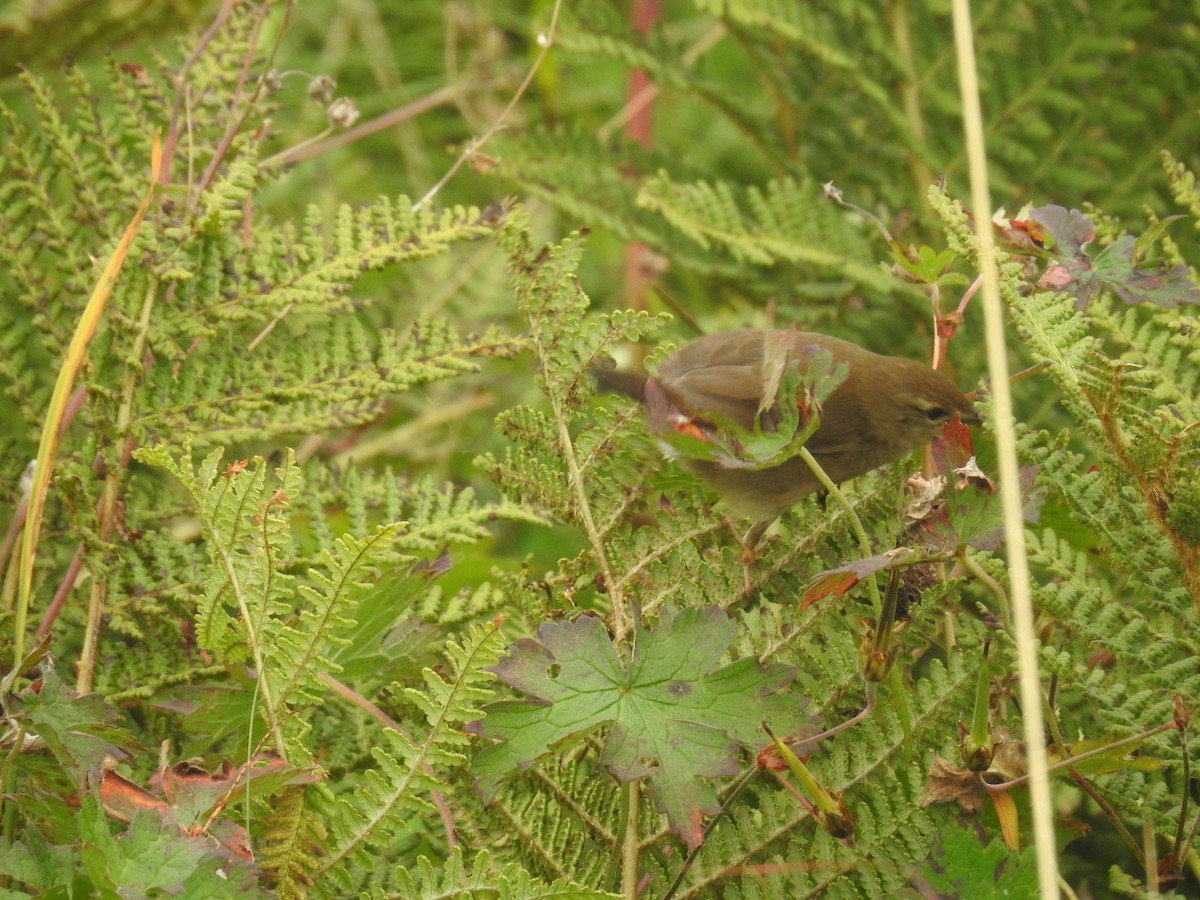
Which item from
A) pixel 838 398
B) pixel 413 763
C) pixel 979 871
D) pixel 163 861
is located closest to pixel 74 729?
pixel 163 861

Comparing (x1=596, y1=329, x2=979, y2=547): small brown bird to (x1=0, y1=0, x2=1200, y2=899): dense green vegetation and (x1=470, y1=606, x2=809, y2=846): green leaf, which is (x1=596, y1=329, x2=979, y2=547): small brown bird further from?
(x1=470, y1=606, x2=809, y2=846): green leaf

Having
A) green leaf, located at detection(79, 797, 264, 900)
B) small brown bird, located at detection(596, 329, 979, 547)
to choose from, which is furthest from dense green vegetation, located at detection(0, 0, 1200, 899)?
small brown bird, located at detection(596, 329, 979, 547)

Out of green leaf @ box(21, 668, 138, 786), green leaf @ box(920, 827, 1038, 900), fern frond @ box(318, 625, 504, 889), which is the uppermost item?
green leaf @ box(21, 668, 138, 786)

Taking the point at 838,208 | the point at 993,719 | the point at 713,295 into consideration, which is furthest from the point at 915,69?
the point at 993,719

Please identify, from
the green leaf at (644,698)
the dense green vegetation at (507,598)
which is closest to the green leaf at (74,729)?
the dense green vegetation at (507,598)

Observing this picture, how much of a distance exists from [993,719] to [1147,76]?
1788 mm

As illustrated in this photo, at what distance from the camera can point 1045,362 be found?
1.32 meters

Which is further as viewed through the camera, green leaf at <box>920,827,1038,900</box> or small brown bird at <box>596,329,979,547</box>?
small brown bird at <box>596,329,979,547</box>

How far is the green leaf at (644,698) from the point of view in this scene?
1.17 meters

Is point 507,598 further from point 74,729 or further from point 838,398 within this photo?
point 838,398

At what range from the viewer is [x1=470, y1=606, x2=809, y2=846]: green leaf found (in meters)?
1.17

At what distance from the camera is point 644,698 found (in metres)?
1.21

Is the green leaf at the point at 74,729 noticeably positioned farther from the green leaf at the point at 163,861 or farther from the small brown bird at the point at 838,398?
the small brown bird at the point at 838,398

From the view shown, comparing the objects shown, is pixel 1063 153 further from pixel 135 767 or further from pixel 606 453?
pixel 135 767
